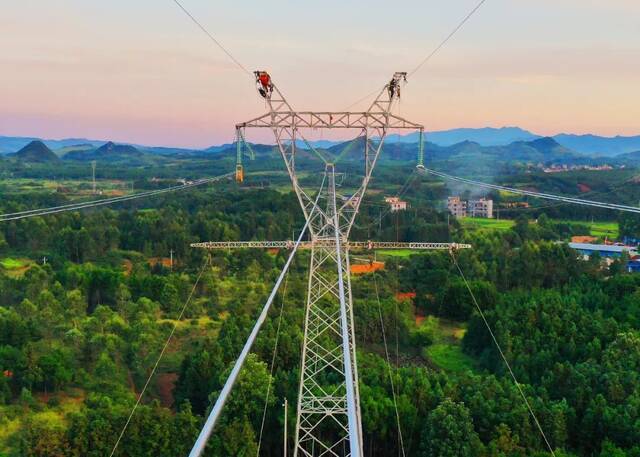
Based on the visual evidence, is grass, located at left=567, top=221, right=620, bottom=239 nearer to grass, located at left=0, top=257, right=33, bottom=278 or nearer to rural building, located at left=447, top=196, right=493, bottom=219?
rural building, located at left=447, top=196, right=493, bottom=219

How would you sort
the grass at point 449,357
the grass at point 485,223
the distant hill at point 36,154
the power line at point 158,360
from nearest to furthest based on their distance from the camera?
the power line at point 158,360
the grass at point 449,357
the grass at point 485,223
the distant hill at point 36,154

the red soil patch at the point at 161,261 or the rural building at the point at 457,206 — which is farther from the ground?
the rural building at the point at 457,206

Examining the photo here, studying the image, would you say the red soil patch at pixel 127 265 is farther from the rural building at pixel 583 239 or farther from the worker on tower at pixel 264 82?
the rural building at pixel 583 239

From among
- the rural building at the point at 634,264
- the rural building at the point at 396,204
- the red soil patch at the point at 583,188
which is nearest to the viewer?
the rural building at the point at 634,264


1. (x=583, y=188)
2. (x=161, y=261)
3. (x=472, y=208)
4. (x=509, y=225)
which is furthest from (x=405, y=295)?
(x=583, y=188)

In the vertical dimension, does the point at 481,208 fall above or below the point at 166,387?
above

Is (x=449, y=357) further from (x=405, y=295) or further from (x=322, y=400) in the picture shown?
(x=322, y=400)

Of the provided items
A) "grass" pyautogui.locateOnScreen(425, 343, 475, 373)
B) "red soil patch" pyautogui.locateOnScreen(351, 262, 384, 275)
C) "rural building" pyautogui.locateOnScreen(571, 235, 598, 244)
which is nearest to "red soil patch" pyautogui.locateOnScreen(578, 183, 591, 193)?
"rural building" pyautogui.locateOnScreen(571, 235, 598, 244)

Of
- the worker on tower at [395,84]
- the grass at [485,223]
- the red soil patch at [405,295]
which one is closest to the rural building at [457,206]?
the grass at [485,223]
